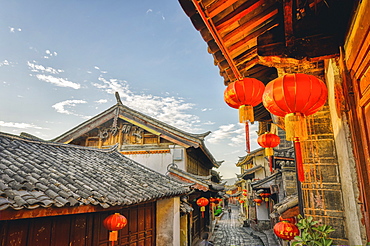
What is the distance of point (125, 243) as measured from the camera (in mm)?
7707

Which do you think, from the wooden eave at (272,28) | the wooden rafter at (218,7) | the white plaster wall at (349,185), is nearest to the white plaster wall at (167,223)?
the white plaster wall at (349,185)

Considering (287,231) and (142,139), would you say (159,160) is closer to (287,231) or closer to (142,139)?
(142,139)

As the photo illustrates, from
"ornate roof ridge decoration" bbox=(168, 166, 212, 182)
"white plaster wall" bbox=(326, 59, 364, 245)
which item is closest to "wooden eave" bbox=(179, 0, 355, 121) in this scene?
"white plaster wall" bbox=(326, 59, 364, 245)

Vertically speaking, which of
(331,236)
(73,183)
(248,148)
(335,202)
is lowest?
(331,236)

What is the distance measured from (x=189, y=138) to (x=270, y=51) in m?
10.0

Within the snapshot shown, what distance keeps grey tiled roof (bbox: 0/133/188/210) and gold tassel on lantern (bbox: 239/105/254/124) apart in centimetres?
386

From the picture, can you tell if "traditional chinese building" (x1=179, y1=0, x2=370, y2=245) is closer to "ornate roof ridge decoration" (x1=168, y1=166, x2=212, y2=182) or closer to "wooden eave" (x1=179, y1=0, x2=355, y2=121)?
"wooden eave" (x1=179, y1=0, x2=355, y2=121)

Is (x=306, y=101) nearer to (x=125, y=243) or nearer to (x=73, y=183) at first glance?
(x=73, y=183)

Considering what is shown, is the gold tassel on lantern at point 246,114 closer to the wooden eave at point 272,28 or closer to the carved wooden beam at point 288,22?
the wooden eave at point 272,28

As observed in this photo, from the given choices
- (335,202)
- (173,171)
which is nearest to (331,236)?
(335,202)

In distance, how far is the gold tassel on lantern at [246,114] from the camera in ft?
13.1

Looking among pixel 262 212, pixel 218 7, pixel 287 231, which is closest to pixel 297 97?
pixel 218 7

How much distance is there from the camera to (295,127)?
3.12 meters

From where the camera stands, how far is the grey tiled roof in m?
4.55
